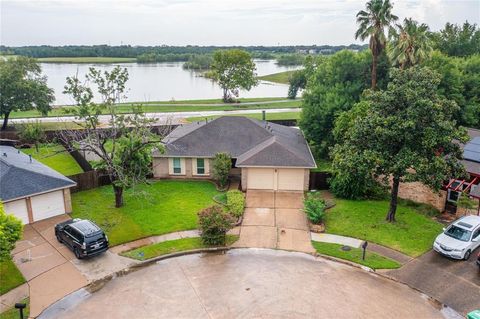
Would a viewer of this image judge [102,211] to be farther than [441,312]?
Yes

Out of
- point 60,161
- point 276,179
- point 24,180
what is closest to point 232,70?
point 60,161

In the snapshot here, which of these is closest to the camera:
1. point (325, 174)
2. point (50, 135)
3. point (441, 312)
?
point (441, 312)

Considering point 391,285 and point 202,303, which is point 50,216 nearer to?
point 202,303

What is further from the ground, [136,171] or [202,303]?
[136,171]

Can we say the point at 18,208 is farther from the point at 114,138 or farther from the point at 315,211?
the point at 315,211

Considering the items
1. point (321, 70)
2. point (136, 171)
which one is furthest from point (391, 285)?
point (321, 70)

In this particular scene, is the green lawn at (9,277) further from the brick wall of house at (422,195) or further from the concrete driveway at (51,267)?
the brick wall of house at (422,195)

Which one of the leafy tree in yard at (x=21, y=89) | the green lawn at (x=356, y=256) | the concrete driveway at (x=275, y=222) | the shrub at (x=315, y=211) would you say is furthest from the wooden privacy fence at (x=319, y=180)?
the leafy tree in yard at (x=21, y=89)

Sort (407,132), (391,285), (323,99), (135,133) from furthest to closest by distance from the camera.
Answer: (323,99) → (135,133) → (407,132) → (391,285)
